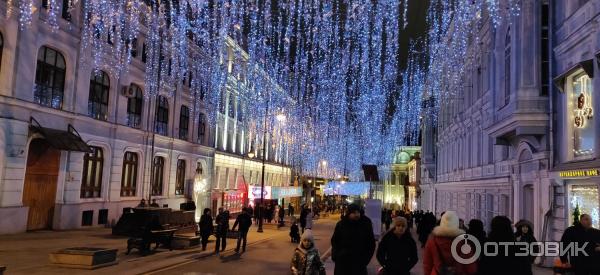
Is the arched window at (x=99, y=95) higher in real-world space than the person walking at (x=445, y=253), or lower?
higher

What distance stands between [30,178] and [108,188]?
5650 mm

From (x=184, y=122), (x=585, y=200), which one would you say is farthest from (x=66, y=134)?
(x=585, y=200)

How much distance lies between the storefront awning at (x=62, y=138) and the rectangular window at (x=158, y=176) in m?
9.13

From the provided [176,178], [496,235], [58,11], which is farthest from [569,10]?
[176,178]

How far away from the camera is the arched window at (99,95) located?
26.4m

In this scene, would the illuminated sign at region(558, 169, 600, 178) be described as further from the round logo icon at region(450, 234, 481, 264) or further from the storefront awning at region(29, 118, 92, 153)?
the storefront awning at region(29, 118, 92, 153)

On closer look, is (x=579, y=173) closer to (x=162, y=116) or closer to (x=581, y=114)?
(x=581, y=114)

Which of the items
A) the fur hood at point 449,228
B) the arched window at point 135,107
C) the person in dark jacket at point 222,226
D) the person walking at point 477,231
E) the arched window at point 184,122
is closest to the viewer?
the fur hood at point 449,228

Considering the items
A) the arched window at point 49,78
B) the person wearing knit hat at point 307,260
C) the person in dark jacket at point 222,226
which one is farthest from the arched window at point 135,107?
the person wearing knit hat at point 307,260

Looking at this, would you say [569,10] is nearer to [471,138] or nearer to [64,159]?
[471,138]

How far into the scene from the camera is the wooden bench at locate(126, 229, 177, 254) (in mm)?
16766

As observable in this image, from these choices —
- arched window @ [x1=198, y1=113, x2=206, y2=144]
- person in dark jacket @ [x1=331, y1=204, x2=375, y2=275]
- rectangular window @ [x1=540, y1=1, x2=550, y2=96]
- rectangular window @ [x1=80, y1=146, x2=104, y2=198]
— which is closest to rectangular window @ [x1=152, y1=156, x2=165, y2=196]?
rectangular window @ [x1=80, y1=146, x2=104, y2=198]

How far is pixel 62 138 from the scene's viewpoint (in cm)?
2261

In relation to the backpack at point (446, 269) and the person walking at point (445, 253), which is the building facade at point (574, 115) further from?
the backpack at point (446, 269)
